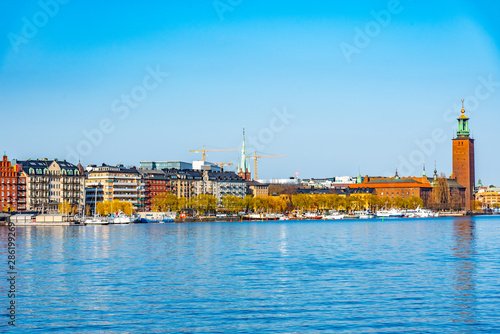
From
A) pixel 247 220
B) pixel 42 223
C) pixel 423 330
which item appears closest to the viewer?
pixel 423 330

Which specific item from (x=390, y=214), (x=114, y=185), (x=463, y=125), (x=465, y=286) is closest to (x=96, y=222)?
(x=114, y=185)

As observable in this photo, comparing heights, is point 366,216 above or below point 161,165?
below

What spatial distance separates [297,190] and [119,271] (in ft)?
521

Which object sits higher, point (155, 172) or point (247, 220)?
point (155, 172)

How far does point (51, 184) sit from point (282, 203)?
5119cm

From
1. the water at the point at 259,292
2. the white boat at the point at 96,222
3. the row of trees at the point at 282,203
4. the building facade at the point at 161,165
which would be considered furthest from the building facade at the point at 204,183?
the water at the point at 259,292

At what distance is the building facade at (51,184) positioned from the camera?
122 m

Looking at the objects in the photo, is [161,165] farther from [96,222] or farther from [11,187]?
[96,222]

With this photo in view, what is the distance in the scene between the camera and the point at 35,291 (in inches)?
1086

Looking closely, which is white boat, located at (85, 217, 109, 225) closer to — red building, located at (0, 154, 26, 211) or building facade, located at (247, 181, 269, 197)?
red building, located at (0, 154, 26, 211)

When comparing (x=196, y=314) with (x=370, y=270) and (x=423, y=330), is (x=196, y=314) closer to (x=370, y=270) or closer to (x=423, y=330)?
(x=423, y=330)

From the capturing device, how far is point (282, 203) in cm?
15750

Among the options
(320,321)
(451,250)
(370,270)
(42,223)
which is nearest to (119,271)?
(370,270)

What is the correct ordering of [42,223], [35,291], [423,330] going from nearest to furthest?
[423,330] < [35,291] < [42,223]
